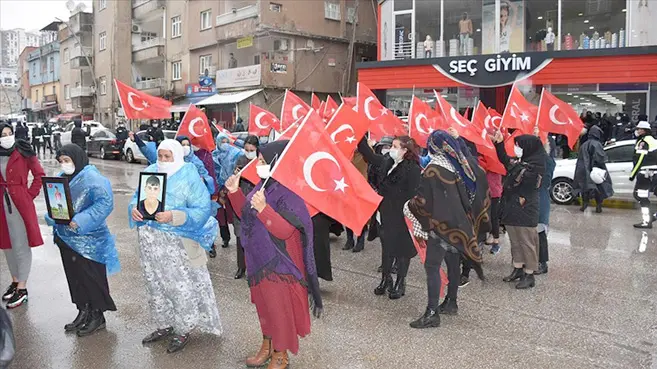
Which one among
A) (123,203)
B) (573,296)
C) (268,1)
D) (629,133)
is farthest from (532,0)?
(573,296)

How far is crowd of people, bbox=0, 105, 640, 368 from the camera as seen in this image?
422 cm

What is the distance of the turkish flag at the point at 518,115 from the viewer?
337 inches

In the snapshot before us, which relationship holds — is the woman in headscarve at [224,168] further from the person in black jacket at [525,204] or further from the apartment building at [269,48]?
the apartment building at [269,48]

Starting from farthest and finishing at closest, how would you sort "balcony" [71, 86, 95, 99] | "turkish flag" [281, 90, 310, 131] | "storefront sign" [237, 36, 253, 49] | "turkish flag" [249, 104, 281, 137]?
"balcony" [71, 86, 95, 99], "storefront sign" [237, 36, 253, 49], "turkish flag" [249, 104, 281, 137], "turkish flag" [281, 90, 310, 131]

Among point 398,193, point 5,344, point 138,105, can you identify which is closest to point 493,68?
point 138,105

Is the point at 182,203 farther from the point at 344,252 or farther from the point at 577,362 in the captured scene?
the point at 344,252

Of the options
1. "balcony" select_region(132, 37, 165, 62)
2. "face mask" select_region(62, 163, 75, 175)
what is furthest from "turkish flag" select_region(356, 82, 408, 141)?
"balcony" select_region(132, 37, 165, 62)

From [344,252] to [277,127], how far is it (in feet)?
12.0

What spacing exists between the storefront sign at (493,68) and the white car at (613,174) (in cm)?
782

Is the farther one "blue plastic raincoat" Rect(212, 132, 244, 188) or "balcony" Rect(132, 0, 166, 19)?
"balcony" Rect(132, 0, 166, 19)

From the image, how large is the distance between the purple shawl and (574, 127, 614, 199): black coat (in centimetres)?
918

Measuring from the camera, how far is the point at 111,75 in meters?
43.1

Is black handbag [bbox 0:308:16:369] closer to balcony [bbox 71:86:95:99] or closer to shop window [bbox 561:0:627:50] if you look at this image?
shop window [bbox 561:0:627:50]

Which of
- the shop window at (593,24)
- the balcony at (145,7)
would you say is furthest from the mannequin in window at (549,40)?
the balcony at (145,7)
